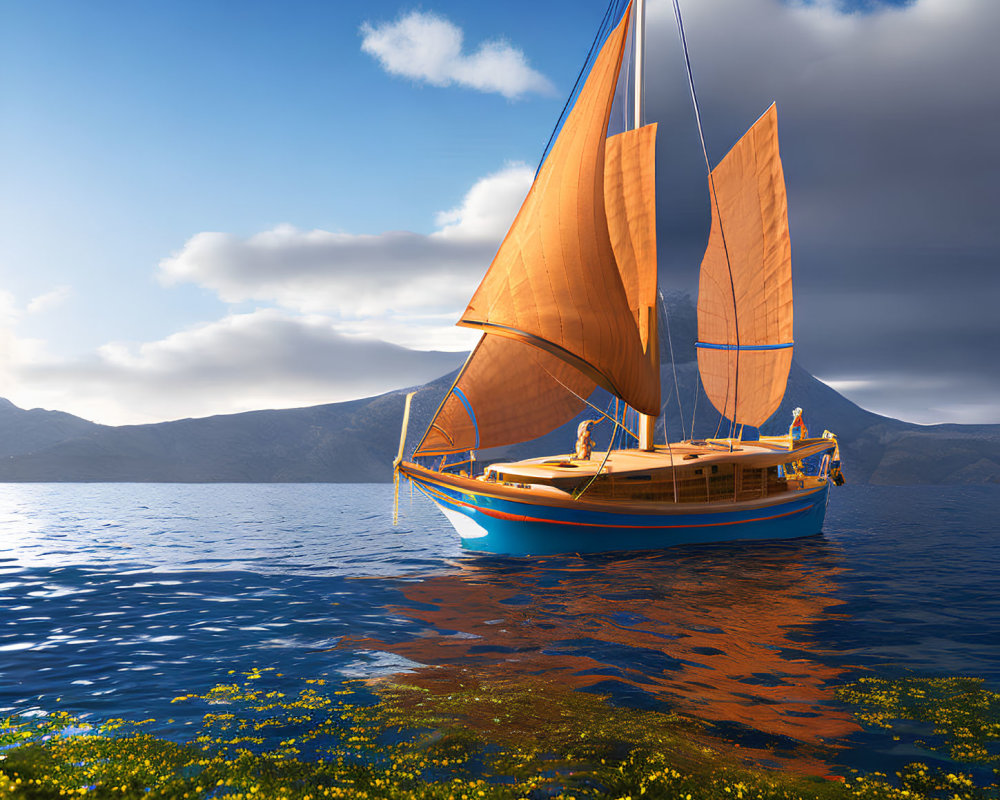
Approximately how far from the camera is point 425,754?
6.11 m

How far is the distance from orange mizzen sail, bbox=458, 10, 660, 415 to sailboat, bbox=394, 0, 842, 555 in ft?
0.14

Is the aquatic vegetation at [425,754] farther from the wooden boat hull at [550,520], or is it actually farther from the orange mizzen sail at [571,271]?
the orange mizzen sail at [571,271]

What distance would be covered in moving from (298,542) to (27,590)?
1324 centimetres

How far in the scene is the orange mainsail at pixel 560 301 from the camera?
59.8 feet

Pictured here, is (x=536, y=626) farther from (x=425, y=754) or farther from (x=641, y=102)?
(x=641, y=102)

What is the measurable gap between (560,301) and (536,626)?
988 centimetres

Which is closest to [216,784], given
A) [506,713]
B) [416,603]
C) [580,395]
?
[506,713]

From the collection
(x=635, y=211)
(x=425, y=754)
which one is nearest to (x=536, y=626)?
(x=425, y=754)

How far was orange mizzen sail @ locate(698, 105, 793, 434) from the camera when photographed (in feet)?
106

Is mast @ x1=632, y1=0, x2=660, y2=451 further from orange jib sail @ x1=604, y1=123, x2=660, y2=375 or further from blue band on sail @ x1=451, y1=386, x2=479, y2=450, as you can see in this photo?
blue band on sail @ x1=451, y1=386, x2=479, y2=450

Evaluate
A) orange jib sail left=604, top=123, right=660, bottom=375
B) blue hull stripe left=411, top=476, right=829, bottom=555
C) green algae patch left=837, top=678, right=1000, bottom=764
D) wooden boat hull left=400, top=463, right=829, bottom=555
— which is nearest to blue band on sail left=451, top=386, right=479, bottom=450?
wooden boat hull left=400, top=463, right=829, bottom=555

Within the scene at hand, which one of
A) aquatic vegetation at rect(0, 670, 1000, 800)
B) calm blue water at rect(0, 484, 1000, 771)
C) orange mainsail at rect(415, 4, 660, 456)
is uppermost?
orange mainsail at rect(415, 4, 660, 456)

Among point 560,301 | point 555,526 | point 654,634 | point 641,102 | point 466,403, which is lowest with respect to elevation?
point 654,634

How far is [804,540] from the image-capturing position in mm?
27641
